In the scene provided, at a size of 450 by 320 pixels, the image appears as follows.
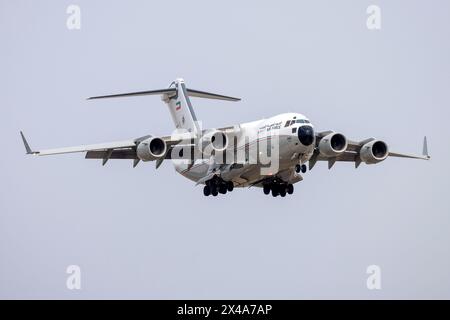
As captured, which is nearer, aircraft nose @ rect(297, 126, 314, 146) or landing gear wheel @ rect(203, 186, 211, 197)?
aircraft nose @ rect(297, 126, 314, 146)

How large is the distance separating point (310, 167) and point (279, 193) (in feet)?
3.81

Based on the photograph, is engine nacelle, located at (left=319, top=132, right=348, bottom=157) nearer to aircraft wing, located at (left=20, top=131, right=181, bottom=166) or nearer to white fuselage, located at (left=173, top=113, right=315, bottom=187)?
white fuselage, located at (left=173, top=113, right=315, bottom=187)

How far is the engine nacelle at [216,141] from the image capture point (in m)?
35.3

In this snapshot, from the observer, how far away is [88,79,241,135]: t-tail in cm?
3812

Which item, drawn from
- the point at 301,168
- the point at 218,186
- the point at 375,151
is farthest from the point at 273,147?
the point at 375,151

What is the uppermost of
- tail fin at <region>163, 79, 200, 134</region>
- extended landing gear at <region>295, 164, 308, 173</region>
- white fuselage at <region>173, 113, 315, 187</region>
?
tail fin at <region>163, 79, 200, 134</region>

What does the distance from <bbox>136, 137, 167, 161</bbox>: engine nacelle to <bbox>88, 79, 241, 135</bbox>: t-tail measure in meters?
2.80

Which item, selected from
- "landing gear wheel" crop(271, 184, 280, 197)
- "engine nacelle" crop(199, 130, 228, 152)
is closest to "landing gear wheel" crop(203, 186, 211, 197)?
"engine nacelle" crop(199, 130, 228, 152)

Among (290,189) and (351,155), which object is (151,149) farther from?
(351,155)

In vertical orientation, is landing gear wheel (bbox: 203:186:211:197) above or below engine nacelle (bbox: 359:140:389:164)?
below
